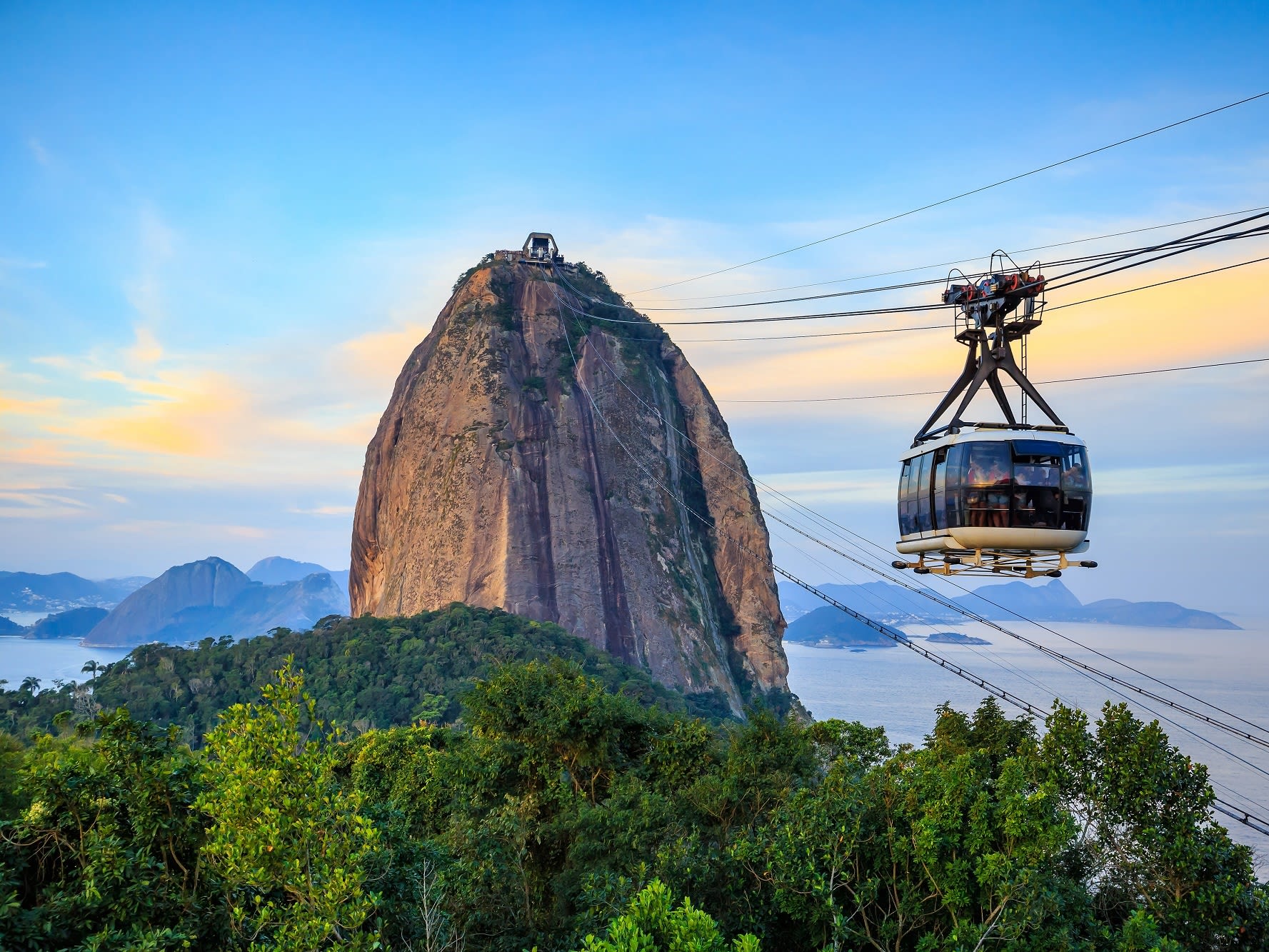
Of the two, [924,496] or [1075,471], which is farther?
[924,496]

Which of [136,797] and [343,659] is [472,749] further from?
[343,659]

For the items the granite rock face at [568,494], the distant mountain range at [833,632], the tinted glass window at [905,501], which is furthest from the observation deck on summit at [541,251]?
the distant mountain range at [833,632]

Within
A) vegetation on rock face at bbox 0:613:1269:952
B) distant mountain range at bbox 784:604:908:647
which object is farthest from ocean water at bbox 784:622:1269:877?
vegetation on rock face at bbox 0:613:1269:952

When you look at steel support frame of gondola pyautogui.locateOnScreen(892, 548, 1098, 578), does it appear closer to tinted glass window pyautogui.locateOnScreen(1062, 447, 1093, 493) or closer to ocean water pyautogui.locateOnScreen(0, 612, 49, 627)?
tinted glass window pyautogui.locateOnScreen(1062, 447, 1093, 493)

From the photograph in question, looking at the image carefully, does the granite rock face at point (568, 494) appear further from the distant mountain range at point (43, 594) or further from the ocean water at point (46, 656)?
the distant mountain range at point (43, 594)

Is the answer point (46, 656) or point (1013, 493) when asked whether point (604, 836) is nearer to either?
point (1013, 493)

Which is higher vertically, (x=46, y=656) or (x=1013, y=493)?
(x=1013, y=493)

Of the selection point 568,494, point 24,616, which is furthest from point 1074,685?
point 24,616
